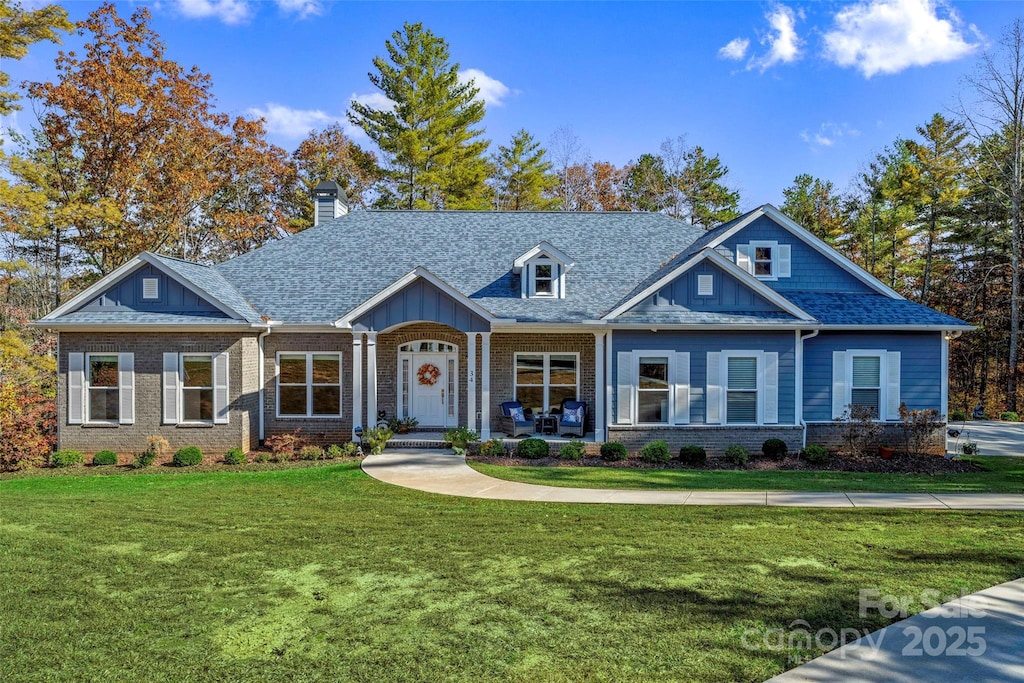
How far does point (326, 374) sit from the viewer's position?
56.5 feet

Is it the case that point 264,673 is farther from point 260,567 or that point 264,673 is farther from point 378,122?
point 378,122

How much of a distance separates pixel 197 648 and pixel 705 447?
13.0 m

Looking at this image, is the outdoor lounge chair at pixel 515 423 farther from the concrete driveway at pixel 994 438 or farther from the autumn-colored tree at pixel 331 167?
the autumn-colored tree at pixel 331 167

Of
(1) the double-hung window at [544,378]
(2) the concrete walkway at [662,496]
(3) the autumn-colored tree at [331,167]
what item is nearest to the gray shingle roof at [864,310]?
(2) the concrete walkway at [662,496]

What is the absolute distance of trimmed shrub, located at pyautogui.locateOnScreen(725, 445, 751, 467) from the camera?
1452 centimetres

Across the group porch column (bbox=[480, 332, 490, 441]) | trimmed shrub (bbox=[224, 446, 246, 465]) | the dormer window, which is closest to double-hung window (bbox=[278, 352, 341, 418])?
trimmed shrub (bbox=[224, 446, 246, 465])

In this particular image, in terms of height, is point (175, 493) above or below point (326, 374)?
below

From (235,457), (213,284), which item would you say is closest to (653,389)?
(235,457)

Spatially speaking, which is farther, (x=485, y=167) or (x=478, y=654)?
(x=485, y=167)

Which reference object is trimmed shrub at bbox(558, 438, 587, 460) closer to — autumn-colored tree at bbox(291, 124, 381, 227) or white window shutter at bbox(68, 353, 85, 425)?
white window shutter at bbox(68, 353, 85, 425)

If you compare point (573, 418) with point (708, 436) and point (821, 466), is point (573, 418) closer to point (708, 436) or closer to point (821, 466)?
point (708, 436)

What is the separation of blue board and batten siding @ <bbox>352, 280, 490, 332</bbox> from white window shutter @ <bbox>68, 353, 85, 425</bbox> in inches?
292

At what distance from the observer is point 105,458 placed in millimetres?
15320

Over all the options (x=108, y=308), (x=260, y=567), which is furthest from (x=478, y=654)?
(x=108, y=308)
